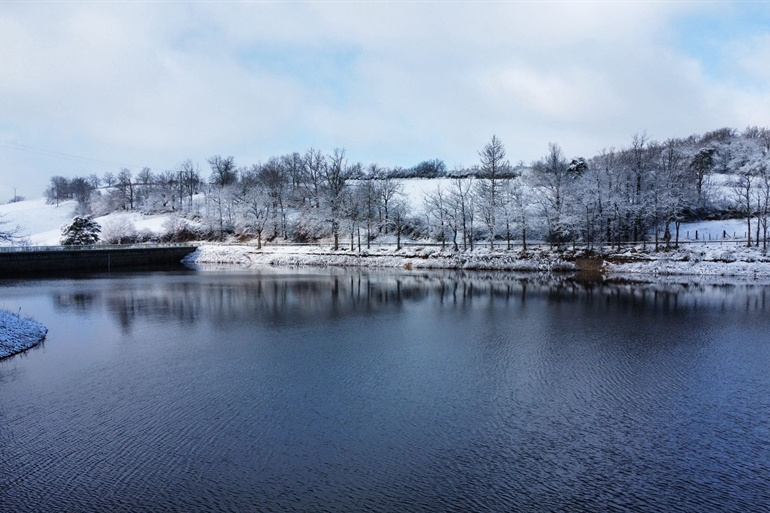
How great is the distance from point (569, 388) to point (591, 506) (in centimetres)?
616

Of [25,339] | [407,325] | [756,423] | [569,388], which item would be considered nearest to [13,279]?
[25,339]

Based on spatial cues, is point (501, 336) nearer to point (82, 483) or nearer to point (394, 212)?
point (82, 483)

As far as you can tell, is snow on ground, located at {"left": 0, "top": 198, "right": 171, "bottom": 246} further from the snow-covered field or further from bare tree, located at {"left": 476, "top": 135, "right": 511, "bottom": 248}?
bare tree, located at {"left": 476, "top": 135, "right": 511, "bottom": 248}

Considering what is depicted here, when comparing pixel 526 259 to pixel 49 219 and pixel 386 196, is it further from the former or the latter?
pixel 49 219

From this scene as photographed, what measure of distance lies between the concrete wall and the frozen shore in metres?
3.14

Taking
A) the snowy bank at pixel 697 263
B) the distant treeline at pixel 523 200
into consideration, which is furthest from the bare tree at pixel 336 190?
the snowy bank at pixel 697 263

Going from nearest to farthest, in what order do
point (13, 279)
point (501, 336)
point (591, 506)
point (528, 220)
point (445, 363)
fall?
point (591, 506) → point (445, 363) → point (501, 336) → point (13, 279) → point (528, 220)

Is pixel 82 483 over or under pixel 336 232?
under

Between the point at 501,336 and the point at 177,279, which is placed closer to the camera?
the point at 501,336

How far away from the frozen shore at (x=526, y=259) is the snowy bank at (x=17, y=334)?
3709 cm

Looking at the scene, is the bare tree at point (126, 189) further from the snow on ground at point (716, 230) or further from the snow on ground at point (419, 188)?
the snow on ground at point (716, 230)

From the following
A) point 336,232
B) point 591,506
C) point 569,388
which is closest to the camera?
point 591,506

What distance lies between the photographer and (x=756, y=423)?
11742 millimetres

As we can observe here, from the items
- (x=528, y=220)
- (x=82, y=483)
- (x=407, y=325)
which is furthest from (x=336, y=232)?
(x=82, y=483)
